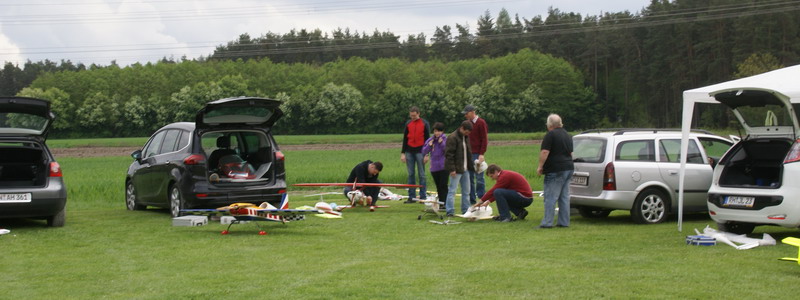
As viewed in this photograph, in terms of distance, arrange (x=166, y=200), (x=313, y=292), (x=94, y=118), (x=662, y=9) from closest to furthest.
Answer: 1. (x=313, y=292)
2. (x=166, y=200)
3. (x=662, y=9)
4. (x=94, y=118)

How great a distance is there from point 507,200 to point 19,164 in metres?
7.61

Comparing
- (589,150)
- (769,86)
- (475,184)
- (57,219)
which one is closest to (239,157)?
(57,219)

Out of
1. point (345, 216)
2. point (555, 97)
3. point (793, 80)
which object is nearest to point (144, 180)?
point (345, 216)

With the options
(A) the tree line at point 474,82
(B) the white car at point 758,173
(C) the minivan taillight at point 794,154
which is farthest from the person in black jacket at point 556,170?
(A) the tree line at point 474,82

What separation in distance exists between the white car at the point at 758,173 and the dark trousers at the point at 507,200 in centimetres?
305

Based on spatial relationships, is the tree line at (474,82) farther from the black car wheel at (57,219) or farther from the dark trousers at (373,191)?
the black car wheel at (57,219)

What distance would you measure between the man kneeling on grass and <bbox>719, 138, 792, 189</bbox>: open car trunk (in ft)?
10.4

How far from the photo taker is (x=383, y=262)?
912cm

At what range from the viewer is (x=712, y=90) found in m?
11.3

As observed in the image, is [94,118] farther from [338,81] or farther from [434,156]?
[434,156]

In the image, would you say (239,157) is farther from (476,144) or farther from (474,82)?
(474,82)

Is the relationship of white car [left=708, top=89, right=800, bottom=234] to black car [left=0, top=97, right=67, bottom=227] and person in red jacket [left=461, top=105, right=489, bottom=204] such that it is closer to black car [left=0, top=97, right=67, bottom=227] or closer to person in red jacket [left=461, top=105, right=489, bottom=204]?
person in red jacket [left=461, top=105, right=489, bottom=204]

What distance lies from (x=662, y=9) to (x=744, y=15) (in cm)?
1557

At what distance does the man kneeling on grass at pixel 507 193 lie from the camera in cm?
1333
